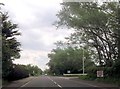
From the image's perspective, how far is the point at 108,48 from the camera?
184 ft

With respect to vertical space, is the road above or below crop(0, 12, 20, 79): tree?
below

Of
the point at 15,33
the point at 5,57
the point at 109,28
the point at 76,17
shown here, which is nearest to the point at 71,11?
the point at 76,17

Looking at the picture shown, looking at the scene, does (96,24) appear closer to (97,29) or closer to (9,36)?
(97,29)

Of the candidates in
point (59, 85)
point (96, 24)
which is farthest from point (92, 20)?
point (59, 85)

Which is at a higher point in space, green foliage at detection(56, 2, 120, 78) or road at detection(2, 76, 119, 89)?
green foliage at detection(56, 2, 120, 78)

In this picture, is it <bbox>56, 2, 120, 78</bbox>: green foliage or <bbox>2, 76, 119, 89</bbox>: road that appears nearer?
<bbox>2, 76, 119, 89</bbox>: road

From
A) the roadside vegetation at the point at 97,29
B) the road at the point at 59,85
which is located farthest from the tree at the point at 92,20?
the road at the point at 59,85

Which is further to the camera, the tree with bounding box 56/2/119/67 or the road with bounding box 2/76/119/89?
the tree with bounding box 56/2/119/67

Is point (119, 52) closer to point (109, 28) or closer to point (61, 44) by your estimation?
point (109, 28)

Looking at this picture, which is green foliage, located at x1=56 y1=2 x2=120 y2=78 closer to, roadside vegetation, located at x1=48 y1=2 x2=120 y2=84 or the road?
roadside vegetation, located at x1=48 y1=2 x2=120 y2=84

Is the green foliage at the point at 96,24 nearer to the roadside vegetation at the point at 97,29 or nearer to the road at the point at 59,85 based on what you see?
the roadside vegetation at the point at 97,29

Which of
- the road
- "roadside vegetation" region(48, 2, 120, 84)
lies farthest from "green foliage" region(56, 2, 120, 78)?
the road

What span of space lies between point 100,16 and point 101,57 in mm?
23298

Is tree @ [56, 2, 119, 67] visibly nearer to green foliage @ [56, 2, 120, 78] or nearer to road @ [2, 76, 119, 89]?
green foliage @ [56, 2, 120, 78]
